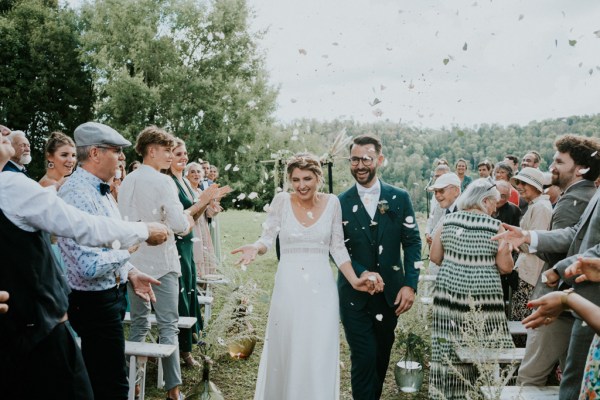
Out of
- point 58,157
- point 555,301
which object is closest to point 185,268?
point 58,157

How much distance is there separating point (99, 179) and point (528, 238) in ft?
9.40

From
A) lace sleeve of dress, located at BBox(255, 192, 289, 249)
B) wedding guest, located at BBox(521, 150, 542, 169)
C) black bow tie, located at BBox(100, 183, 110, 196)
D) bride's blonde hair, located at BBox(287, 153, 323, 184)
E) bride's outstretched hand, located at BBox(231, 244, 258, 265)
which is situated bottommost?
bride's outstretched hand, located at BBox(231, 244, 258, 265)

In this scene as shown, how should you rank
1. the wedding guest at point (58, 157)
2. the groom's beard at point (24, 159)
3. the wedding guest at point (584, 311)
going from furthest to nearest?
the wedding guest at point (58, 157) → the groom's beard at point (24, 159) → the wedding guest at point (584, 311)

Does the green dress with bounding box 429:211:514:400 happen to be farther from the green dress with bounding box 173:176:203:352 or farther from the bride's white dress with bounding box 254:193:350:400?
the green dress with bounding box 173:176:203:352

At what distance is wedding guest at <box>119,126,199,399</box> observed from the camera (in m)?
4.21

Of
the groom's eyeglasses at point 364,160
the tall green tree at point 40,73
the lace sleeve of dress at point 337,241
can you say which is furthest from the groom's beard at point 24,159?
the tall green tree at point 40,73

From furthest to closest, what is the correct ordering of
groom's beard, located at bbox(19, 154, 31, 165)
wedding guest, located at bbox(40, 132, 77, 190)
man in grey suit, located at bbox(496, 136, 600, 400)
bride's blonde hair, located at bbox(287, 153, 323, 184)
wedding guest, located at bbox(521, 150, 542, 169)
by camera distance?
wedding guest, located at bbox(521, 150, 542, 169), wedding guest, located at bbox(40, 132, 77, 190), groom's beard, located at bbox(19, 154, 31, 165), bride's blonde hair, located at bbox(287, 153, 323, 184), man in grey suit, located at bbox(496, 136, 600, 400)

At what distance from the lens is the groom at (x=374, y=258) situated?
4.01m

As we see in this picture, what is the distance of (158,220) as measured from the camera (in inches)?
167

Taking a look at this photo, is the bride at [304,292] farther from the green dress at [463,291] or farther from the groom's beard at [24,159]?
the groom's beard at [24,159]

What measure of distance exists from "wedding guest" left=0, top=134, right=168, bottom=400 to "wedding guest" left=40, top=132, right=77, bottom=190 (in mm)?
3432

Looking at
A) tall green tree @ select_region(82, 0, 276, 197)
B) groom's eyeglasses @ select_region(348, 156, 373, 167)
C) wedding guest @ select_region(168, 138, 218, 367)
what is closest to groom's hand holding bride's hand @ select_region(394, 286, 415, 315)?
groom's eyeglasses @ select_region(348, 156, 373, 167)

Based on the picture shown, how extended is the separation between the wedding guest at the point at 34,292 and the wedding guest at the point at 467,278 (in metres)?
2.94

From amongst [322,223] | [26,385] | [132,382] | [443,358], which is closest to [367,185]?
[322,223]
